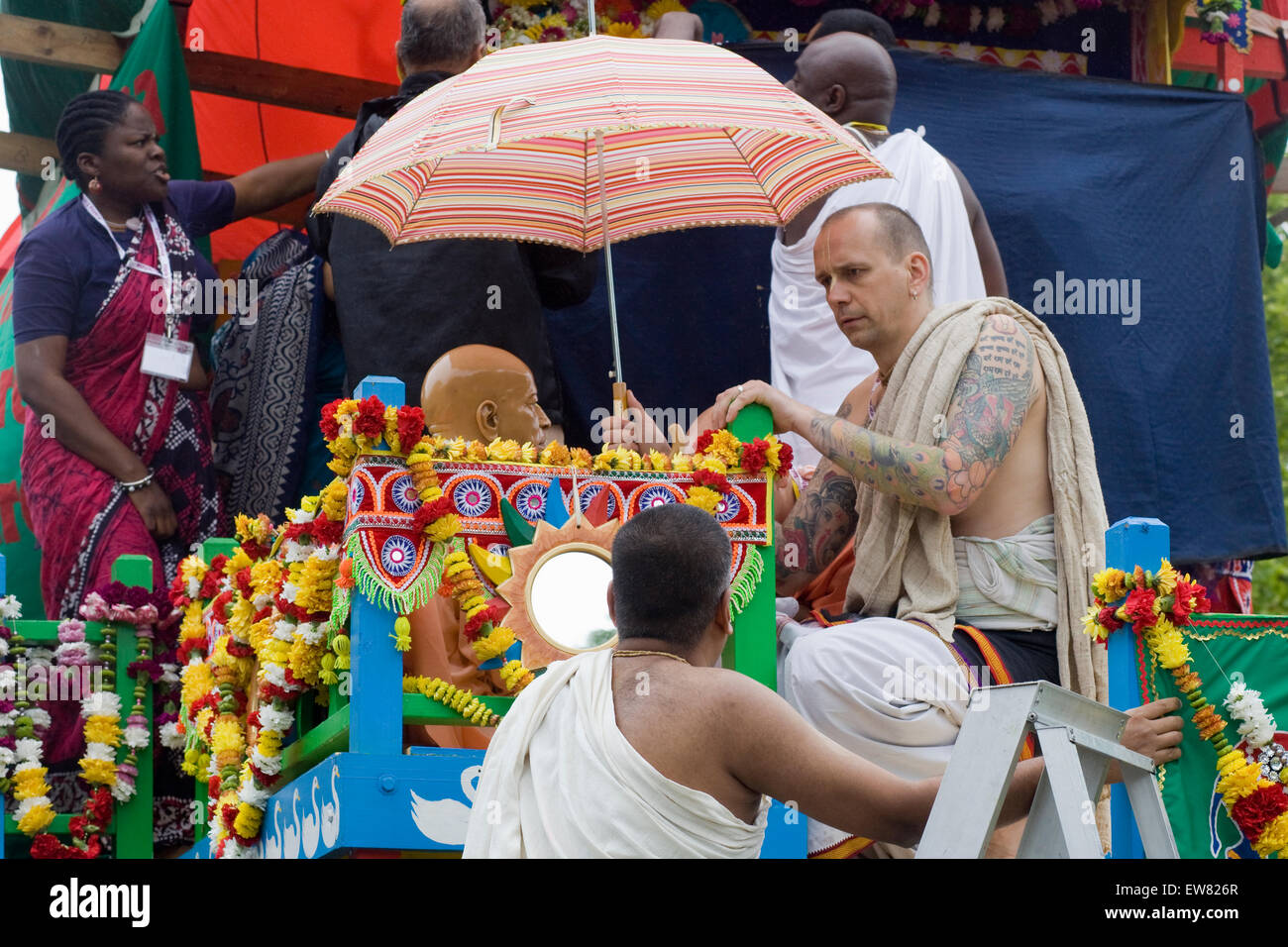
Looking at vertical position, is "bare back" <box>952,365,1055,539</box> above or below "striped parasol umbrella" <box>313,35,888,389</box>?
below

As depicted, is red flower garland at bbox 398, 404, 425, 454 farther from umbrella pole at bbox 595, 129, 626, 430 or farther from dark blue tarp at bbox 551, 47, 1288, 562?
dark blue tarp at bbox 551, 47, 1288, 562

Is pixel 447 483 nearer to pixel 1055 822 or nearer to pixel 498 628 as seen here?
pixel 498 628

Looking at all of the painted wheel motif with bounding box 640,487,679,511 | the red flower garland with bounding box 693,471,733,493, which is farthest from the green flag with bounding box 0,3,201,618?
the red flower garland with bounding box 693,471,733,493

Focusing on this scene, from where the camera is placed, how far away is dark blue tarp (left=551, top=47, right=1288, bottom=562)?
8.28 m

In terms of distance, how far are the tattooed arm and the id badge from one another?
3456 mm

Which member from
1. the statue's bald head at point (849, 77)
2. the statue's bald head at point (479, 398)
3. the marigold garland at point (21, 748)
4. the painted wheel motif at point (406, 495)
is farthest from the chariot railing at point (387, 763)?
the statue's bald head at point (849, 77)

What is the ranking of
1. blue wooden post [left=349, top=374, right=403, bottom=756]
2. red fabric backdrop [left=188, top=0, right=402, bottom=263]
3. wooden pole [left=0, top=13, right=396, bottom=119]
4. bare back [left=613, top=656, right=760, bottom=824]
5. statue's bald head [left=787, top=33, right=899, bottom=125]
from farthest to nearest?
red fabric backdrop [left=188, top=0, right=402, bottom=263]
wooden pole [left=0, top=13, right=396, bottom=119]
statue's bald head [left=787, top=33, right=899, bottom=125]
blue wooden post [left=349, top=374, right=403, bottom=756]
bare back [left=613, top=656, right=760, bottom=824]

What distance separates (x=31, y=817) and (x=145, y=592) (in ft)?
3.12

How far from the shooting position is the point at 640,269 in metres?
8.27

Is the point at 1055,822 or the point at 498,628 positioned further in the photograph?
the point at 498,628

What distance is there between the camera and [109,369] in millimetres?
7633

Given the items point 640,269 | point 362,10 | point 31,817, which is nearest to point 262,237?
point 362,10

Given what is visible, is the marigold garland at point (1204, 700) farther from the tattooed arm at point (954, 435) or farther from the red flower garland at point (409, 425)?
the red flower garland at point (409, 425)

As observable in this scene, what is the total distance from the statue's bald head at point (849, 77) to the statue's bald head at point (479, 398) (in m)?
2.41
